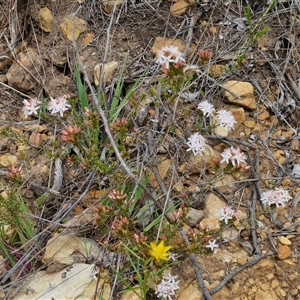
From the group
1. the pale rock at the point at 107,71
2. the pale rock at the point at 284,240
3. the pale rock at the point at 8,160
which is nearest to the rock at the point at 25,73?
the pale rock at the point at 107,71

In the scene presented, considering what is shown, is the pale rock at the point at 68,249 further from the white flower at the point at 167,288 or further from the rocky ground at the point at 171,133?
the white flower at the point at 167,288

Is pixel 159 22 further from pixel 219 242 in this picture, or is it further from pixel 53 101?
pixel 219 242

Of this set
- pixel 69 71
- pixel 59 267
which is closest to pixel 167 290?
pixel 59 267

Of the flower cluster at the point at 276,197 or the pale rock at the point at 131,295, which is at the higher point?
the flower cluster at the point at 276,197

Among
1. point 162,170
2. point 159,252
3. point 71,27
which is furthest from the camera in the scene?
point 71,27

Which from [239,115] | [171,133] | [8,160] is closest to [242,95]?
[239,115]

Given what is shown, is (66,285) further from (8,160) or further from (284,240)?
(284,240)

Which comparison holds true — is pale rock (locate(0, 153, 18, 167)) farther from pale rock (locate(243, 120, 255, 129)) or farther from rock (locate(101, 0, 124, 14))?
pale rock (locate(243, 120, 255, 129))
